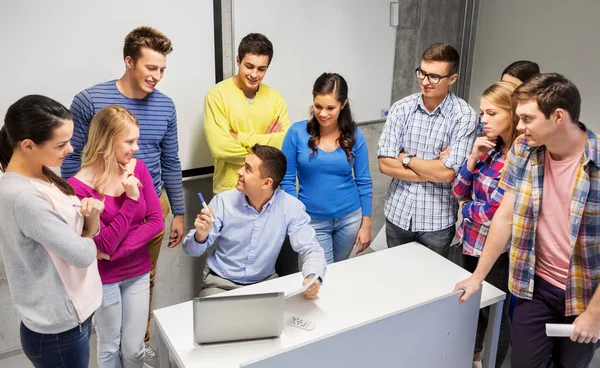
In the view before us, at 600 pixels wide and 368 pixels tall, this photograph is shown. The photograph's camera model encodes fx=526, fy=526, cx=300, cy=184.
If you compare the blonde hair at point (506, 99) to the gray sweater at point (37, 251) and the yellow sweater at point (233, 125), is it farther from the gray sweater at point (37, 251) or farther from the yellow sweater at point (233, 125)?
the gray sweater at point (37, 251)

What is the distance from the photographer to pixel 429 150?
262 centimetres

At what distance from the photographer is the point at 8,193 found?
5.20ft

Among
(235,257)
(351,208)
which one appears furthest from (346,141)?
(235,257)

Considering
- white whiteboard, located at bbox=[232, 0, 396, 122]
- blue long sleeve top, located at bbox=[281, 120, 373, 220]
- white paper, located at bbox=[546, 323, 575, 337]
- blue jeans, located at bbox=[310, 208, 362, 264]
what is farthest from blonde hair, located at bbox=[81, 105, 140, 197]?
white paper, located at bbox=[546, 323, 575, 337]

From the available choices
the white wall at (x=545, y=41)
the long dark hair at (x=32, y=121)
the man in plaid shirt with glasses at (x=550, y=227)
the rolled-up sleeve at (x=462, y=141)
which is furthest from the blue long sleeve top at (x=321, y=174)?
the white wall at (x=545, y=41)

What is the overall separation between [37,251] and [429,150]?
5.90ft

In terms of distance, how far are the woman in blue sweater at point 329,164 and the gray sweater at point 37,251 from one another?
1.22 m

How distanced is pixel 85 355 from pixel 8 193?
652mm

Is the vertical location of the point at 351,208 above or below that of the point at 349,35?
below

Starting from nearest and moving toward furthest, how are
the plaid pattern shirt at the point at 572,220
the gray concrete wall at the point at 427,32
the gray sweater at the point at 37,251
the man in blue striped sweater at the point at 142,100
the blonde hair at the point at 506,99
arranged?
1. the gray sweater at the point at 37,251
2. the plaid pattern shirt at the point at 572,220
3. the blonde hair at the point at 506,99
4. the man in blue striped sweater at the point at 142,100
5. the gray concrete wall at the point at 427,32

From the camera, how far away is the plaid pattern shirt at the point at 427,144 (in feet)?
8.41

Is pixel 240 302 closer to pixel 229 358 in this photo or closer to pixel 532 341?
pixel 229 358

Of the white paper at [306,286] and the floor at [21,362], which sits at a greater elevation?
the white paper at [306,286]

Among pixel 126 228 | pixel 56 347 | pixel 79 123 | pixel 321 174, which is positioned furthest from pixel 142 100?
pixel 56 347
